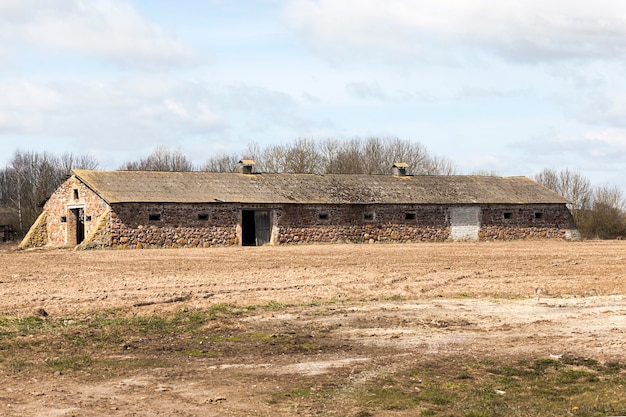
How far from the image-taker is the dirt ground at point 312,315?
8461 millimetres

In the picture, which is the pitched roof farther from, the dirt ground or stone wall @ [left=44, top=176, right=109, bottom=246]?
the dirt ground

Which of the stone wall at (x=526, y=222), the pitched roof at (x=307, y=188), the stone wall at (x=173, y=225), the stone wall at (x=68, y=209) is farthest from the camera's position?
the stone wall at (x=526, y=222)

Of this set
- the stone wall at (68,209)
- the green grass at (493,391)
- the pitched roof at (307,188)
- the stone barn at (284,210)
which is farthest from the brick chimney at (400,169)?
the green grass at (493,391)

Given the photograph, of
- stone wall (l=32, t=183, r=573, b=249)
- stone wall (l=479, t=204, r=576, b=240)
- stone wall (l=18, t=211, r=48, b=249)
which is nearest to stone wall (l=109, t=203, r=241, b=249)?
stone wall (l=32, t=183, r=573, b=249)

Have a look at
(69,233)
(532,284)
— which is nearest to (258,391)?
(532,284)

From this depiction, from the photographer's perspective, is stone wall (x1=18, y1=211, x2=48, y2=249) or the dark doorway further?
stone wall (x1=18, y1=211, x2=48, y2=249)

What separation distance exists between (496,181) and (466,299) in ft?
108

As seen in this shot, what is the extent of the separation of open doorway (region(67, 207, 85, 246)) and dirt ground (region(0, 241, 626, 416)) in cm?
1435

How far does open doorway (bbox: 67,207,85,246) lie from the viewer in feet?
129

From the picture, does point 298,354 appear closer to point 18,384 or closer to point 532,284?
point 18,384

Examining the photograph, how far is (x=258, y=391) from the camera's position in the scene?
27.6 ft

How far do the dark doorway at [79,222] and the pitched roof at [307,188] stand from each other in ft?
6.72

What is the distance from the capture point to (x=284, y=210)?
39469 millimetres

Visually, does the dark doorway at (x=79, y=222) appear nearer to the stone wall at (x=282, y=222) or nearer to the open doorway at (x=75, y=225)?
the open doorway at (x=75, y=225)
